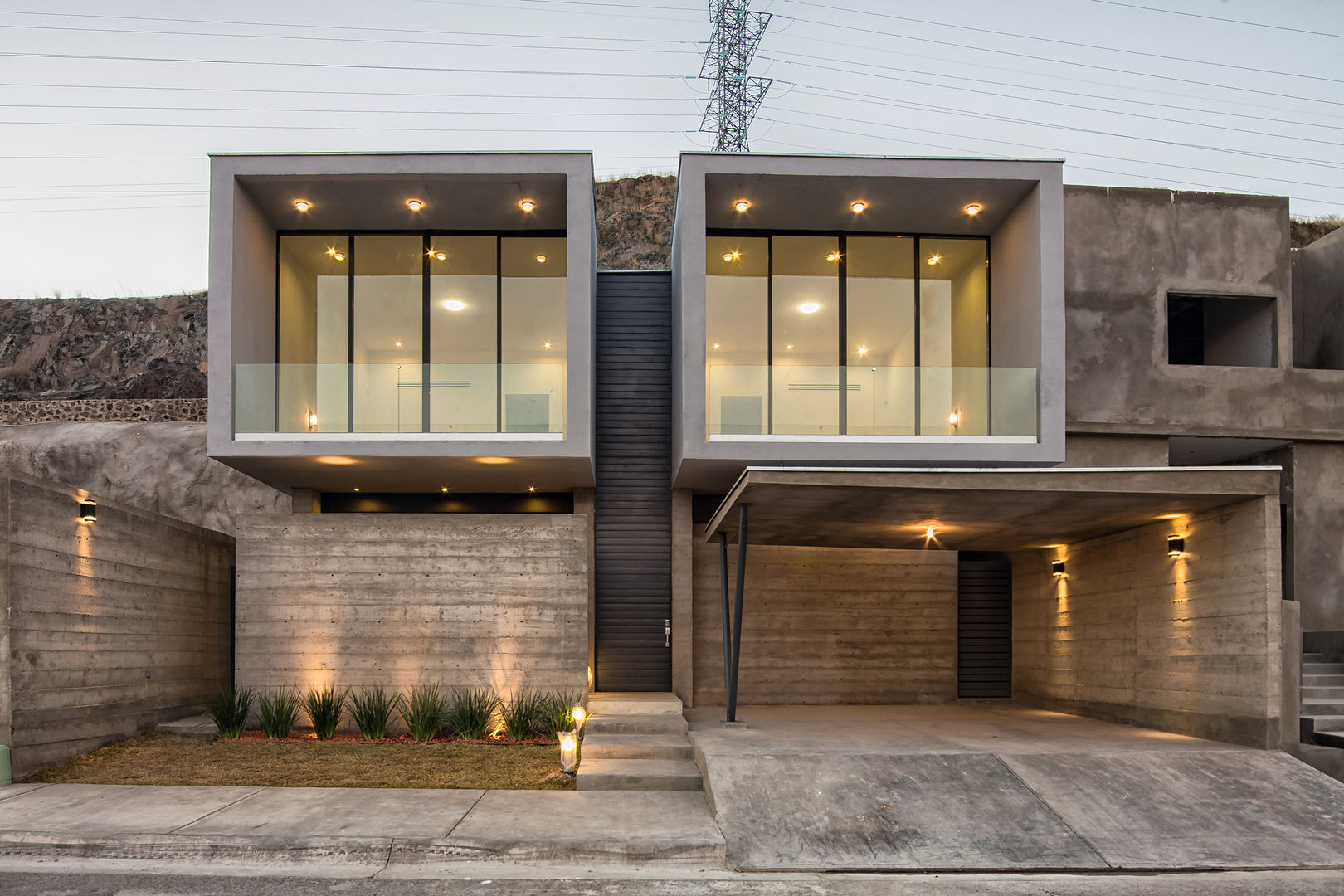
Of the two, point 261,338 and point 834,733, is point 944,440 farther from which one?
point 261,338

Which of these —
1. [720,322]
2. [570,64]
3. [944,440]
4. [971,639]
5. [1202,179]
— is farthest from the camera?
[1202,179]

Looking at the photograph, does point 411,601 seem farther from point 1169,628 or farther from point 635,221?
point 635,221

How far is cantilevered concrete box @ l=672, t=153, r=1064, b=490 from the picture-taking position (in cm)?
1209

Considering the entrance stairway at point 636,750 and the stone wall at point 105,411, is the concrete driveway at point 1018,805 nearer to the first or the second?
the entrance stairway at point 636,750

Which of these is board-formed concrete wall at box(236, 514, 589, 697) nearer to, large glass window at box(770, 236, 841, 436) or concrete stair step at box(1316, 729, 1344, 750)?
large glass window at box(770, 236, 841, 436)

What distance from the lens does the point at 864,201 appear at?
42.3ft

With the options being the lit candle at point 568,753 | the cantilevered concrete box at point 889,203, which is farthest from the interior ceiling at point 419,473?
the lit candle at point 568,753

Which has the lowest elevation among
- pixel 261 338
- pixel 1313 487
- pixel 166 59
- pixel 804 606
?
pixel 804 606

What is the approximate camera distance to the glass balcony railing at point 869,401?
39.9 feet

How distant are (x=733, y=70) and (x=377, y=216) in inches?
970

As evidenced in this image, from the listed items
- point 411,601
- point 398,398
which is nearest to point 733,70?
point 398,398

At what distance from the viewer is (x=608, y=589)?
1418cm

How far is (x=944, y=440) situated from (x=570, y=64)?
119 feet

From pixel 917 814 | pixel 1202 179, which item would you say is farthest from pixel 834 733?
pixel 1202 179
